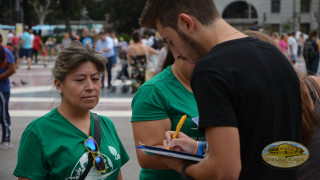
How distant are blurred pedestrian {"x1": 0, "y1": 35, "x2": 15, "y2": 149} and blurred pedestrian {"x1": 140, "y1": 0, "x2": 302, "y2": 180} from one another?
227 inches

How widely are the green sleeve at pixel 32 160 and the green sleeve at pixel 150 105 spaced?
525 millimetres

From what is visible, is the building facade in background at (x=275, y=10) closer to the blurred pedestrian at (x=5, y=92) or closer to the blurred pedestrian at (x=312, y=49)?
the blurred pedestrian at (x=312, y=49)

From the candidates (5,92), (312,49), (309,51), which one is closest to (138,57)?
(5,92)

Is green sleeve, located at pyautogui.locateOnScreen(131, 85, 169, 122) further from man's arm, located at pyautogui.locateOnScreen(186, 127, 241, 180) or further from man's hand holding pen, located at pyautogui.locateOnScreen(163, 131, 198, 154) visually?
man's arm, located at pyautogui.locateOnScreen(186, 127, 241, 180)

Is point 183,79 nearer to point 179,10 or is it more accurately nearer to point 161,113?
point 161,113

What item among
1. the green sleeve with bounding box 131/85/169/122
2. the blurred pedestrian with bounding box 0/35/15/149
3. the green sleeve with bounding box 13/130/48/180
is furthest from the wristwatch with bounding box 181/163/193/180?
the blurred pedestrian with bounding box 0/35/15/149

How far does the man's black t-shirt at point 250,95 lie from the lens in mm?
1705

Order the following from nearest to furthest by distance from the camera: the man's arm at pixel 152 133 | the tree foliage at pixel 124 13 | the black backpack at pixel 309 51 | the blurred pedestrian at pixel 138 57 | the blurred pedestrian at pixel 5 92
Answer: the man's arm at pixel 152 133
the blurred pedestrian at pixel 5 92
the blurred pedestrian at pixel 138 57
the black backpack at pixel 309 51
the tree foliage at pixel 124 13

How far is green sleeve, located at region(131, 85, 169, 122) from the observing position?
2.53 metres

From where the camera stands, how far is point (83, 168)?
2607 millimetres

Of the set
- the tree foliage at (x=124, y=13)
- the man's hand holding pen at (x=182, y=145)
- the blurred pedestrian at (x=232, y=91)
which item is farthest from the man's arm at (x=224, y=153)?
the tree foliage at (x=124, y=13)

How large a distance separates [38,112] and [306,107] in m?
8.87

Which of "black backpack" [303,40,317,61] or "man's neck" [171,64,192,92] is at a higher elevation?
"man's neck" [171,64,192,92]

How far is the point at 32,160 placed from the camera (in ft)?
8.29
